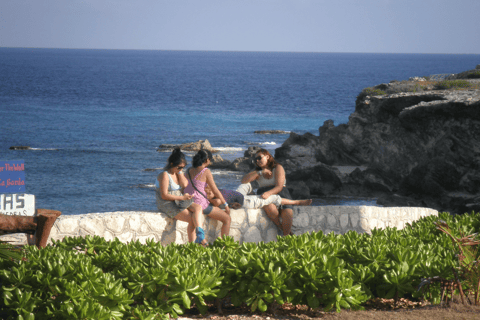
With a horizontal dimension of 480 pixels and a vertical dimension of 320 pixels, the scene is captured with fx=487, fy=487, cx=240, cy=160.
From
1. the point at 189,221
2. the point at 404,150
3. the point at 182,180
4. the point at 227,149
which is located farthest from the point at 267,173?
the point at 227,149

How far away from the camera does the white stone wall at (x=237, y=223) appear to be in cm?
675

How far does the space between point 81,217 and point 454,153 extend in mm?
23511

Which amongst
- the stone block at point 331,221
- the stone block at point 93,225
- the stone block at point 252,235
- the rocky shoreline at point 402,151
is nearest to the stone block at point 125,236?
the stone block at point 93,225

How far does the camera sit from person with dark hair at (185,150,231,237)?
718 centimetres

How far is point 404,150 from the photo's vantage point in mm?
30734

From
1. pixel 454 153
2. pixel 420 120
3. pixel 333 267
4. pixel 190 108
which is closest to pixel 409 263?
pixel 333 267

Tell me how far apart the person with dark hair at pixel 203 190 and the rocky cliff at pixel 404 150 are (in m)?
17.0

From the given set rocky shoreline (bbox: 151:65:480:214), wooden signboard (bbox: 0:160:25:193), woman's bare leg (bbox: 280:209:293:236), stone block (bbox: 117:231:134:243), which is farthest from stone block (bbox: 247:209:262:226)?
rocky shoreline (bbox: 151:65:480:214)

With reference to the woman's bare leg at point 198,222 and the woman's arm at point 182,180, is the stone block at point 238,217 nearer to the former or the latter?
the woman's bare leg at point 198,222

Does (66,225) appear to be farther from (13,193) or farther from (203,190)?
(203,190)

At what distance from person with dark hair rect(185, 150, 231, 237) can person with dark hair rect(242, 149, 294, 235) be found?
677mm

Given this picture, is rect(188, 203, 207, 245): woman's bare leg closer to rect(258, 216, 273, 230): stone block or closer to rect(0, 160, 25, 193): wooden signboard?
rect(258, 216, 273, 230): stone block

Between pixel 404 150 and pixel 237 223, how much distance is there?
25464 mm

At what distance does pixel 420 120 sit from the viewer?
28422mm
